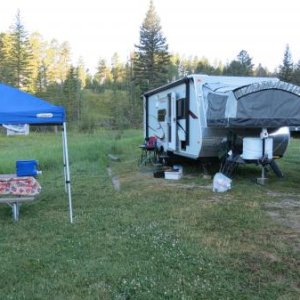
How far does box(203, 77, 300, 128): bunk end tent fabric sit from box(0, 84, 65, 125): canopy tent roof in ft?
13.2

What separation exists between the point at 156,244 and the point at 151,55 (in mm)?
48800

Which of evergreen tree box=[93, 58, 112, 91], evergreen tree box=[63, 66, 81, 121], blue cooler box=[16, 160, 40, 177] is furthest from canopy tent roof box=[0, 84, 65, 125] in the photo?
evergreen tree box=[93, 58, 112, 91]

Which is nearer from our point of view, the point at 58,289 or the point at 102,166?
the point at 58,289

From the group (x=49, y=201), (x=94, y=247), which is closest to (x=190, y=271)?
(x=94, y=247)

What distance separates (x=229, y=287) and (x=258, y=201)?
14.0 ft

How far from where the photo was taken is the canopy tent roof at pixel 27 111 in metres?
6.96

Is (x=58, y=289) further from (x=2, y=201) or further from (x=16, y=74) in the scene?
(x=16, y=74)

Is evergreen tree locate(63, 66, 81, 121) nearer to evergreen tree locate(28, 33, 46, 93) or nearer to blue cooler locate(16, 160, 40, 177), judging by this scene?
evergreen tree locate(28, 33, 46, 93)

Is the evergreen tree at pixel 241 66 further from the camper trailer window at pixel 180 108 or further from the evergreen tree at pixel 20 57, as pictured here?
the camper trailer window at pixel 180 108

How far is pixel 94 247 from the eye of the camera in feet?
18.0

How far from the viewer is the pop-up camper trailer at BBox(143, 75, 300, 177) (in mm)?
9742

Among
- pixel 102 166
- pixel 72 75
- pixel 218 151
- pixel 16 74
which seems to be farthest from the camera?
pixel 72 75

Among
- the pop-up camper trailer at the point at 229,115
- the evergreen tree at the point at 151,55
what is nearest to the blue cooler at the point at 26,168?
the pop-up camper trailer at the point at 229,115

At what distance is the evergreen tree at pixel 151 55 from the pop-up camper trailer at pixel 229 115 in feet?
129
